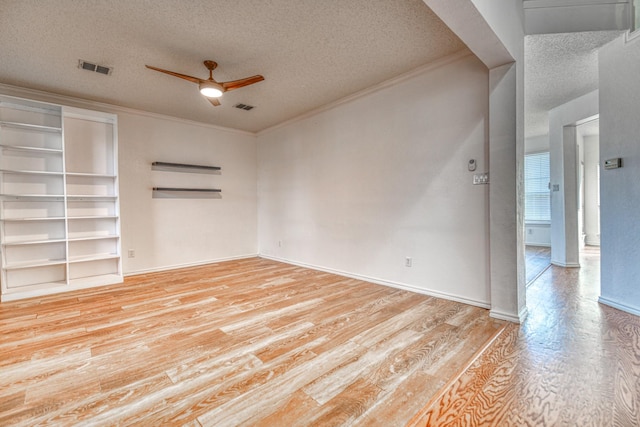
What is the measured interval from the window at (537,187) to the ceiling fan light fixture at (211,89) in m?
7.29

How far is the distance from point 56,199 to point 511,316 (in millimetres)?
5732

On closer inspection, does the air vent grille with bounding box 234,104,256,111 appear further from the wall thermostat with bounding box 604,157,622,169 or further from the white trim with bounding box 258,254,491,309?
the wall thermostat with bounding box 604,157,622,169

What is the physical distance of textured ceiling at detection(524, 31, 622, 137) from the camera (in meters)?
2.84

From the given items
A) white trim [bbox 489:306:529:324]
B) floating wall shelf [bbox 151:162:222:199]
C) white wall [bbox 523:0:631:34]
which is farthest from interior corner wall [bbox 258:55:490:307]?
floating wall shelf [bbox 151:162:222:199]

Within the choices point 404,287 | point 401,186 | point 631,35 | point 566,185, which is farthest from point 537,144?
point 404,287

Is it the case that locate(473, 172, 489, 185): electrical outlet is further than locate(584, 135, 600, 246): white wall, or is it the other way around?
locate(584, 135, 600, 246): white wall

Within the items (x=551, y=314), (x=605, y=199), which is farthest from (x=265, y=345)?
(x=605, y=199)

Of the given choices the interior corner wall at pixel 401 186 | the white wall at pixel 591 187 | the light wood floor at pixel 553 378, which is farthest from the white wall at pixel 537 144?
the light wood floor at pixel 553 378

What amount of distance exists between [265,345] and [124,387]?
2.98 ft

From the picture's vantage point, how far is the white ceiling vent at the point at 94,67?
315 cm

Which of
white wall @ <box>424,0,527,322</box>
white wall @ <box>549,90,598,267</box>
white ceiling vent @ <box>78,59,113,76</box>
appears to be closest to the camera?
white wall @ <box>424,0,527,322</box>

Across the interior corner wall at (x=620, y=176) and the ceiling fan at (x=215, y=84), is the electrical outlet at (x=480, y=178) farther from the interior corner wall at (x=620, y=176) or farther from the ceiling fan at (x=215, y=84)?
the ceiling fan at (x=215, y=84)

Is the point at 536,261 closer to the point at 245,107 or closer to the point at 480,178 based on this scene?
the point at 480,178

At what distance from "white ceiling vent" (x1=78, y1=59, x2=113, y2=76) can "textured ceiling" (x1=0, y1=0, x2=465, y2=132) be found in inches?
2.9
